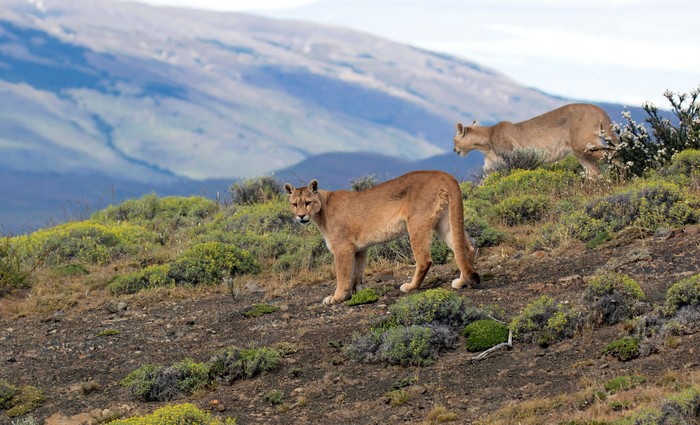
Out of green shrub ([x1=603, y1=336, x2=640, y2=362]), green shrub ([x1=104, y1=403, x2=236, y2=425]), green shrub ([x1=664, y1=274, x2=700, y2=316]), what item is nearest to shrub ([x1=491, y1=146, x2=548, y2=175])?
green shrub ([x1=664, y1=274, x2=700, y2=316])

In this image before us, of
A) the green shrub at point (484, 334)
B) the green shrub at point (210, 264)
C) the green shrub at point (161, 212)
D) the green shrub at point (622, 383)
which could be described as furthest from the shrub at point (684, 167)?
the green shrub at point (161, 212)

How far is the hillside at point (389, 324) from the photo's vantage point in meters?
8.70

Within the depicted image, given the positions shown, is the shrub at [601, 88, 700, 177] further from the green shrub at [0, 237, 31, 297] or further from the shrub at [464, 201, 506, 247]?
the green shrub at [0, 237, 31, 297]

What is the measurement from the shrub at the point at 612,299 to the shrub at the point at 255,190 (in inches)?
501

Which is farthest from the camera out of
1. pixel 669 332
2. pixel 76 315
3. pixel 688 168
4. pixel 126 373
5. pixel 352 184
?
pixel 352 184

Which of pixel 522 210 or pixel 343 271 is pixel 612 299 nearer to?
pixel 343 271

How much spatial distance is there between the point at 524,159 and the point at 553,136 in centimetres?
82

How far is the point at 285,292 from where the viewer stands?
A: 14.0 meters

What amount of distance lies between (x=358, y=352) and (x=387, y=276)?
3945mm

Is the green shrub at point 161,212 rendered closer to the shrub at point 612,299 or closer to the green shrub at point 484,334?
the green shrub at point 484,334

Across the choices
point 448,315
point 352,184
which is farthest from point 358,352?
point 352,184

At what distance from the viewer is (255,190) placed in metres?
22.8

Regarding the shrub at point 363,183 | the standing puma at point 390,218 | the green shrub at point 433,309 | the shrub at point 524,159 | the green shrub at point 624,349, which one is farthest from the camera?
the shrub at point 363,183

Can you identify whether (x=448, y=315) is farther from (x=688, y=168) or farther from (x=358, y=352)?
(x=688, y=168)
